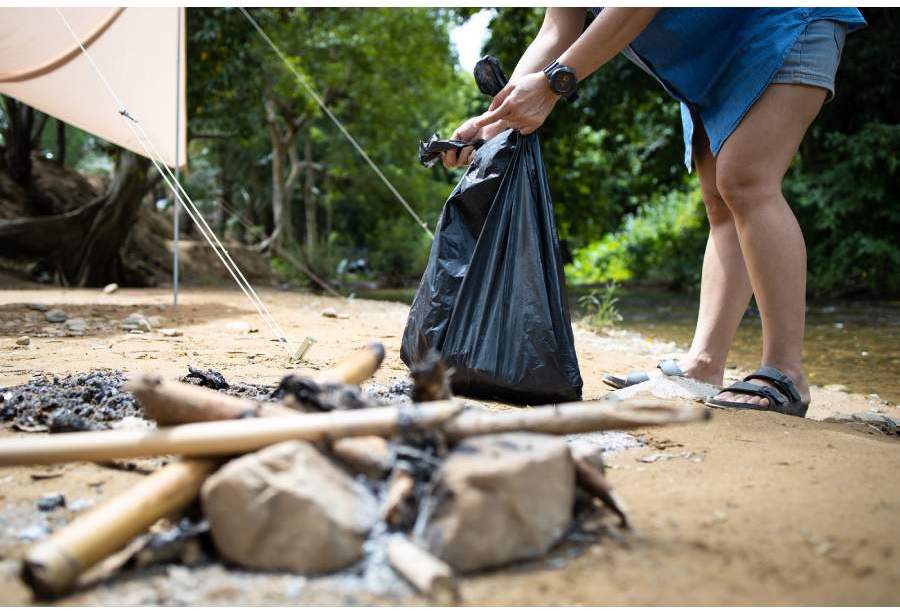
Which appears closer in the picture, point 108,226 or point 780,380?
point 780,380

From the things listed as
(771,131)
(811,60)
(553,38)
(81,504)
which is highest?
(553,38)

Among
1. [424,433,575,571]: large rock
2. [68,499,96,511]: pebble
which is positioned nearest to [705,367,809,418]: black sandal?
[424,433,575,571]: large rock

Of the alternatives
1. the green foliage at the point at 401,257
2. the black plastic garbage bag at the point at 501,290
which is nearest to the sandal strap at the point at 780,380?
the black plastic garbage bag at the point at 501,290

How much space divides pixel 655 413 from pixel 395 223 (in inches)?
728

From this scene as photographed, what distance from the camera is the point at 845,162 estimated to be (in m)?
8.59

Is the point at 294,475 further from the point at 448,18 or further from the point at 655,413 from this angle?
the point at 448,18

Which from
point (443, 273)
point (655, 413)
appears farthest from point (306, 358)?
point (655, 413)

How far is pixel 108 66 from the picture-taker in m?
5.85

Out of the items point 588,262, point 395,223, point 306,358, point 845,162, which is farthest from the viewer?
point 395,223

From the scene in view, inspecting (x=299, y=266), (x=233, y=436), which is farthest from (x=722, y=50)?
(x=299, y=266)

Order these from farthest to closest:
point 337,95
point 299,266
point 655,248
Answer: point 337,95 → point 655,248 → point 299,266

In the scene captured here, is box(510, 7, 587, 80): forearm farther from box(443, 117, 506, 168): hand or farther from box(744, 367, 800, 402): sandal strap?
box(744, 367, 800, 402): sandal strap

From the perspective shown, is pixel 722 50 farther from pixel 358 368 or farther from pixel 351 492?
pixel 351 492

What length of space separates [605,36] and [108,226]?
26.1 feet
